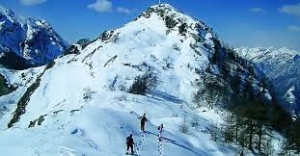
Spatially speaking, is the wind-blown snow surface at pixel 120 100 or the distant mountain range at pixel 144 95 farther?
the distant mountain range at pixel 144 95

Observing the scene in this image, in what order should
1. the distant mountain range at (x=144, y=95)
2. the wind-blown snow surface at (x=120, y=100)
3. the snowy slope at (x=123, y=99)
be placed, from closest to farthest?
the wind-blown snow surface at (x=120, y=100), the snowy slope at (x=123, y=99), the distant mountain range at (x=144, y=95)

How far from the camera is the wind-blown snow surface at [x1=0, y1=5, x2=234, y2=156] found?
57.3 meters

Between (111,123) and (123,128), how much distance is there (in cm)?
163

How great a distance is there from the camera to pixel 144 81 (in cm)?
13012

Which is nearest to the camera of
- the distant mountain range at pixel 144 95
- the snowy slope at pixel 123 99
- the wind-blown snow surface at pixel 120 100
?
the wind-blown snow surface at pixel 120 100

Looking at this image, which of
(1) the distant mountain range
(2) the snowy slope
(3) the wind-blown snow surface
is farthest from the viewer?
(1) the distant mountain range

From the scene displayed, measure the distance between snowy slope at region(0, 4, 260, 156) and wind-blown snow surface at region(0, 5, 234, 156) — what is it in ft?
0.39

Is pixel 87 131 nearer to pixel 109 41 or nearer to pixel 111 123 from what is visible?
pixel 111 123

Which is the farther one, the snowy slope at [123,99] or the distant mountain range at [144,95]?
the distant mountain range at [144,95]

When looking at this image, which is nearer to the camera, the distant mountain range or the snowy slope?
the snowy slope

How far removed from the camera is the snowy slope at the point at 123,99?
2276 inches

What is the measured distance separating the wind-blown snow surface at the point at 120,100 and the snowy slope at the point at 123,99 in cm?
12

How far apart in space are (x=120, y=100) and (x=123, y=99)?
7.16 ft

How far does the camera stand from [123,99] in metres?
109
